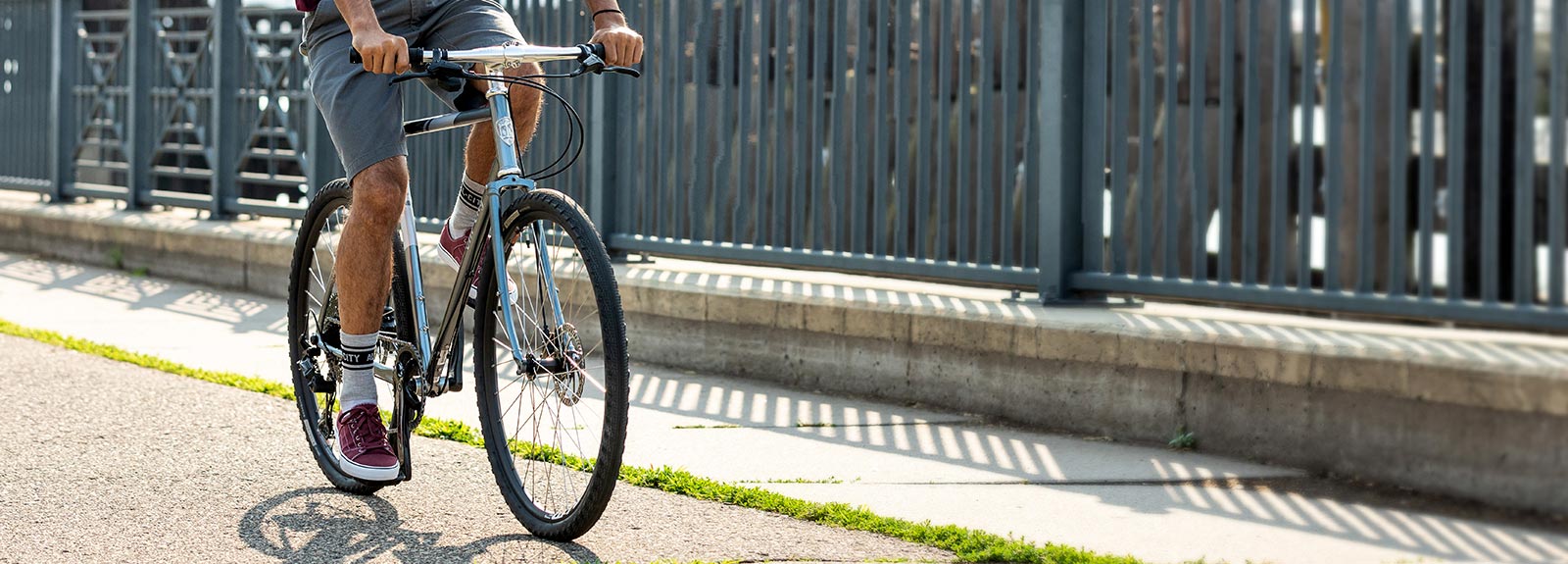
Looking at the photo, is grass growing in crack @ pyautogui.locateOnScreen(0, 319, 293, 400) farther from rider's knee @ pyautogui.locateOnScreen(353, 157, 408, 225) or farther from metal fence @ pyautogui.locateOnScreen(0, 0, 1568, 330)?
rider's knee @ pyautogui.locateOnScreen(353, 157, 408, 225)

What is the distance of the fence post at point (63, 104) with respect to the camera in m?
11.9

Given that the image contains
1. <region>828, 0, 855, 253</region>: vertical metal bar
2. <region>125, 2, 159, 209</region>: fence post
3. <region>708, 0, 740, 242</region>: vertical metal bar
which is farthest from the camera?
<region>125, 2, 159, 209</region>: fence post

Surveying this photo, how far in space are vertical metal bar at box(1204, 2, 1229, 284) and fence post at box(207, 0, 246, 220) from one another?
22.2ft

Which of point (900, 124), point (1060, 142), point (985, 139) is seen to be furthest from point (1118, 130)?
point (900, 124)

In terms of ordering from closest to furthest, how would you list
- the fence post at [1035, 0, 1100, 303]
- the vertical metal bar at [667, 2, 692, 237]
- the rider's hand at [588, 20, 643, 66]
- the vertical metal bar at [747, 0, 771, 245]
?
the rider's hand at [588, 20, 643, 66]
the fence post at [1035, 0, 1100, 303]
the vertical metal bar at [747, 0, 771, 245]
the vertical metal bar at [667, 2, 692, 237]

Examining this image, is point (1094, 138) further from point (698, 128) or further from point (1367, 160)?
point (698, 128)

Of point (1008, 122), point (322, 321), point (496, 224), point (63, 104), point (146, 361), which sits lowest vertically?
point (146, 361)

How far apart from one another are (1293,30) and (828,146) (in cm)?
200

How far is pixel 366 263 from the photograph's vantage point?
14.3ft

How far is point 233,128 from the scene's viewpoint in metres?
10.3

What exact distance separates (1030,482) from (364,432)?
1.72 m

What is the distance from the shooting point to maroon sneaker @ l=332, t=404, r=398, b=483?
4.41 meters

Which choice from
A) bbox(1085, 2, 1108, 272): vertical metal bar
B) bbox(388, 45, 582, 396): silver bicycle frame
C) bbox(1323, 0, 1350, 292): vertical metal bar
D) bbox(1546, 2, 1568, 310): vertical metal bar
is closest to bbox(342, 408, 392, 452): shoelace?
bbox(388, 45, 582, 396): silver bicycle frame

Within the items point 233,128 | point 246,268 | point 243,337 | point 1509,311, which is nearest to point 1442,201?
point 1509,311
